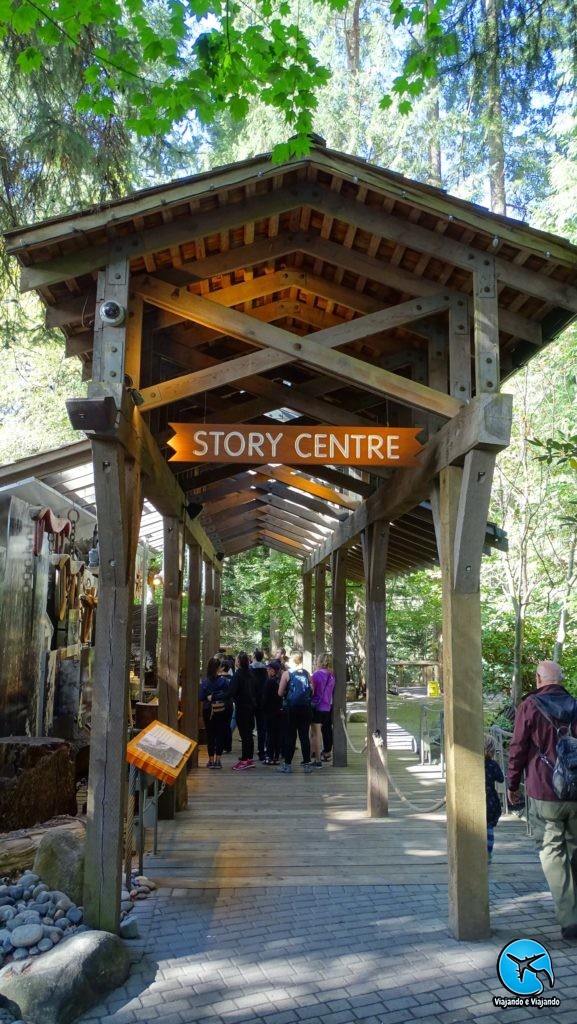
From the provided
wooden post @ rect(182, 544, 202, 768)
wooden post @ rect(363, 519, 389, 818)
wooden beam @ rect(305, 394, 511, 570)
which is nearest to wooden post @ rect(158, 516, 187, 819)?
wooden post @ rect(182, 544, 202, 768)

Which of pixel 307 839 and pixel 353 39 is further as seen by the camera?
pixel 353 39

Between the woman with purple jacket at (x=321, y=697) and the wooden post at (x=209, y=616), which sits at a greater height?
the wooden post at (x=209, y=616)

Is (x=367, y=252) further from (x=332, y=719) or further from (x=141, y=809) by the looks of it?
(x=332, y=719)

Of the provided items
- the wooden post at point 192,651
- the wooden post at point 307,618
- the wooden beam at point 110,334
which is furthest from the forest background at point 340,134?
the wooden post at point 192,651

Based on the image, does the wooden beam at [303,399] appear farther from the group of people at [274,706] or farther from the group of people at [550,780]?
the group of people at [274,706]

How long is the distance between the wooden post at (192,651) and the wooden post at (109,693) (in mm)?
4798

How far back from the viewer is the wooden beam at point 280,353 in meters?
5.21

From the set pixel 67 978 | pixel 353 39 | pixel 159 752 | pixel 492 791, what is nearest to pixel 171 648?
pixel 159 752

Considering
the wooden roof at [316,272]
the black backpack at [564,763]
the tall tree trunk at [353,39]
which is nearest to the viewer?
the black backpack at [564,763]

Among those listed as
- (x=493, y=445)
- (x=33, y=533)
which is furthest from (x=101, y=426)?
(x=33, y=533)

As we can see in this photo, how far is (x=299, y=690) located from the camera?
32.6ft

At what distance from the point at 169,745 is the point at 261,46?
520 centimetres

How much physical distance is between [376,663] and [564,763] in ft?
11.4

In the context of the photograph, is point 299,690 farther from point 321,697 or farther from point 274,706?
point 274,706
